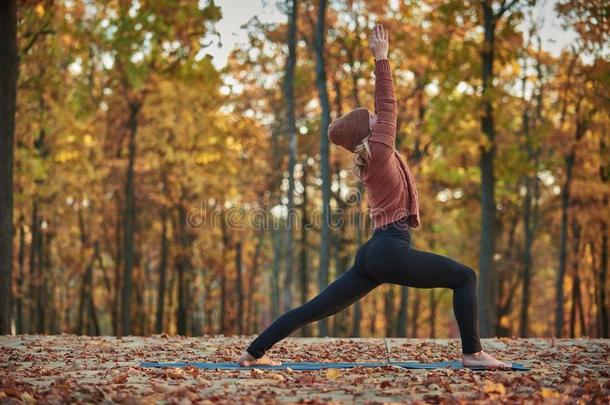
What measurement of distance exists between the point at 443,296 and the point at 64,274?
55.2 ft

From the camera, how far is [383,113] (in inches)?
272

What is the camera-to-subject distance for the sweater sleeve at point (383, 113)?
22.7 feet

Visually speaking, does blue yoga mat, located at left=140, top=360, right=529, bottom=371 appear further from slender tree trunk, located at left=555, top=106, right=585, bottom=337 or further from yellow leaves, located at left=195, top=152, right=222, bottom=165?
slender tree trunk, located at left=555, top=106, right=585, bottom=337

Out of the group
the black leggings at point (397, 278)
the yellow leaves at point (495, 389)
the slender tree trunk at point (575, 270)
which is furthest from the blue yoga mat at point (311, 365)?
the slender tree trunk at point (575, 270)

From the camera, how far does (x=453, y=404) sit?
17.2ft

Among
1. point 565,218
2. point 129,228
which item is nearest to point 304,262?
point 129,228

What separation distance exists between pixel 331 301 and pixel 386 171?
1.19 meters

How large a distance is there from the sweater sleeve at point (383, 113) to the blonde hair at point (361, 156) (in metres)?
0.05

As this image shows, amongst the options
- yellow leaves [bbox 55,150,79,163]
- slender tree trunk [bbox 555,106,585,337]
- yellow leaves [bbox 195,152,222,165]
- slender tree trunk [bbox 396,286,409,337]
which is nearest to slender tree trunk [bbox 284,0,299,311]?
yellow leaves [bbox 195,152,222,165]

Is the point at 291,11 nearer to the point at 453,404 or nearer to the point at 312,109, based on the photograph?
the point at 312,109

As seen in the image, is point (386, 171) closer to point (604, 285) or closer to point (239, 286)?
point (604, 285)

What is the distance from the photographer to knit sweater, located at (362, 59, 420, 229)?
A: 22.7ft

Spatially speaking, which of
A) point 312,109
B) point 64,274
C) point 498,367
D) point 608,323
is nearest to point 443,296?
point 608,323

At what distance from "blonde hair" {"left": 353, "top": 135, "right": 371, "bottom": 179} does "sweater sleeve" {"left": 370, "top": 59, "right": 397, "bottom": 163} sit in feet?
0.17
